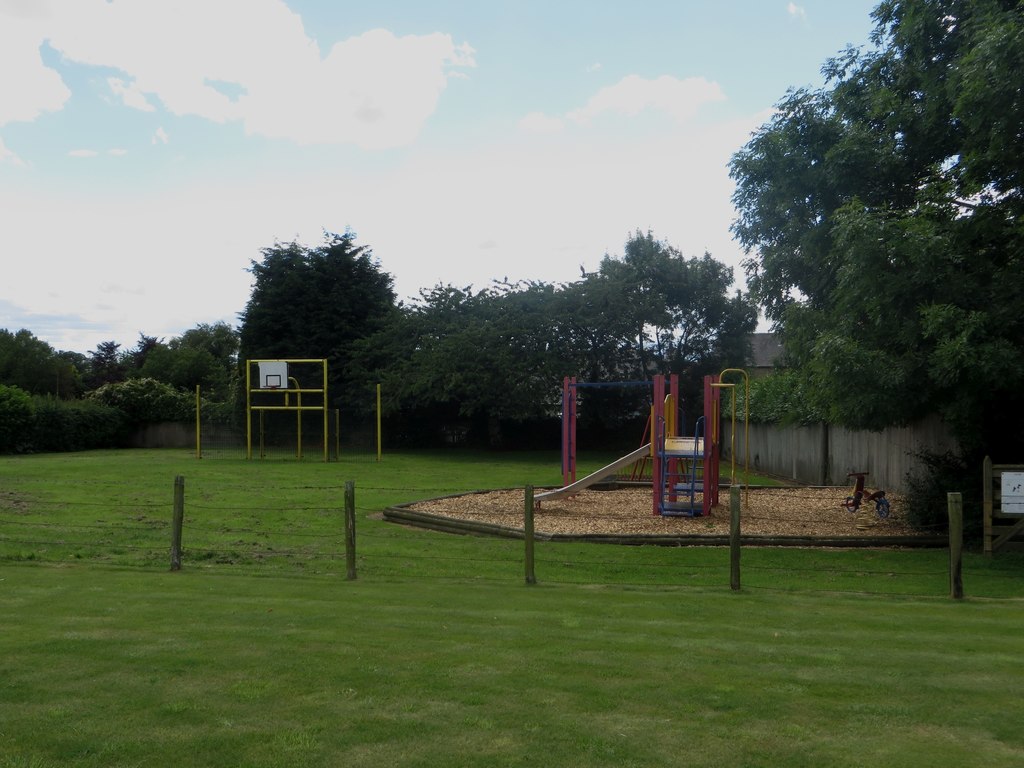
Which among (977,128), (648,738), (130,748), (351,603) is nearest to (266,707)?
(130,748)

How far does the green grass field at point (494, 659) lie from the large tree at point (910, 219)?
2505mm

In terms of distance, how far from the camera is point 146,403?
166ft

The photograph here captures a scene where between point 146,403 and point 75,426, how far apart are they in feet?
14.6

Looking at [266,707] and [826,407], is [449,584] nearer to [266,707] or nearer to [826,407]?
[266,707]

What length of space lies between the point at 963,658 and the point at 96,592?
7.59 metres

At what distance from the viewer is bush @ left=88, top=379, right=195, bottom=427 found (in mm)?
50375

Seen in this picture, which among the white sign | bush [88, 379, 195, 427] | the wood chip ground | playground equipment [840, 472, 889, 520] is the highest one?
bush [88, 379, 195, 427]

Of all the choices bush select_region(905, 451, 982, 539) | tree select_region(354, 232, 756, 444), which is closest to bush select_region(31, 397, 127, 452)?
tree select_region(354, 232, 756, 444)

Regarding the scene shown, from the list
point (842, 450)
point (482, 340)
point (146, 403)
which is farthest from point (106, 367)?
point (842, 450)

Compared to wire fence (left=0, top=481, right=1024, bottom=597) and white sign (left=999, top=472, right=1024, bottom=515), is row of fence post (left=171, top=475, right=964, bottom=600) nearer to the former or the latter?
wire fence (left=0, top=481, right=1024, bottom=597)

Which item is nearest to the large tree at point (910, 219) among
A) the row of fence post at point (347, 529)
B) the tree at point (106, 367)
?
the row of fence post at point (347, 529)

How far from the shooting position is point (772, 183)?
16.0 meters

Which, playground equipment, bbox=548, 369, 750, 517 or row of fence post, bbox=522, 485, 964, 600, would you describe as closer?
row of fence post, bbox=522, 485, 964, 600

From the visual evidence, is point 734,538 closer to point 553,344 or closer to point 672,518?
point 672,518
